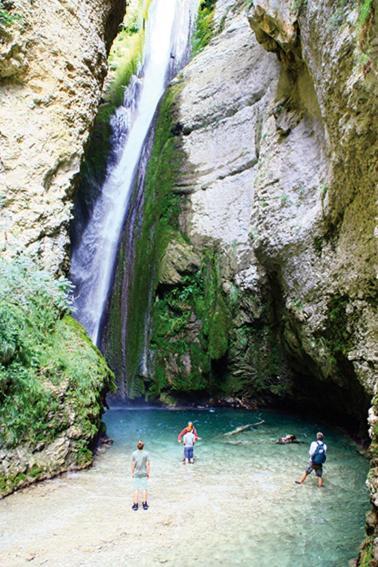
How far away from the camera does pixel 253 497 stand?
27.0 feet

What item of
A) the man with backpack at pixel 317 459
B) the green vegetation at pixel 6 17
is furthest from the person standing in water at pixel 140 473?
the green vegetation at pixel 6 17

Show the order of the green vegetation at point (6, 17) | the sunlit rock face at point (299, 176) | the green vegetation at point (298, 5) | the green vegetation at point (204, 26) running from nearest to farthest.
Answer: the sunlit rock face at point (299, 176), the green vegetation at point (298, 5), the green vegetation at point (6, 17), the green vegetation at point (204, 26)

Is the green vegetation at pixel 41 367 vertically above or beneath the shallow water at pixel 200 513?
above

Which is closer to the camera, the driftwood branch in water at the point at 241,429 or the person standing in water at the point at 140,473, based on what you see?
the person standing in water at the point at 140,473

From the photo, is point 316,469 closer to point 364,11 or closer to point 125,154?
point 364,11

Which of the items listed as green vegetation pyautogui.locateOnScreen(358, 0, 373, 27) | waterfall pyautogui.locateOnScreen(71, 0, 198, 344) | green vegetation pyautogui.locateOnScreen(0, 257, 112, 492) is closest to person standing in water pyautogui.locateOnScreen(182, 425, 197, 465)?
green vegetation pyautogui.locateOnScreen(0, 257, 112, 492)

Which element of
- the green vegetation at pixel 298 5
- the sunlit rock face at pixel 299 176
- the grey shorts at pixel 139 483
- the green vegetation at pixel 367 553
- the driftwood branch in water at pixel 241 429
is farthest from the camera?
the driftwood branch in water at pixel 241 429

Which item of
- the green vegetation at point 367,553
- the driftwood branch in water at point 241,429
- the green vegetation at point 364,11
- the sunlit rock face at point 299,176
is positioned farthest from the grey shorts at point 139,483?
the green vegetation at point 364,11

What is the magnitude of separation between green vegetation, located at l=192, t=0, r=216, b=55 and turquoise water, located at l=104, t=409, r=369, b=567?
1936cm

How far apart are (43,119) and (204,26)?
15.7 m

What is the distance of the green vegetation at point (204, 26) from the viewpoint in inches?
970

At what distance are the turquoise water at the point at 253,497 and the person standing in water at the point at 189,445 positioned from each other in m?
0.19

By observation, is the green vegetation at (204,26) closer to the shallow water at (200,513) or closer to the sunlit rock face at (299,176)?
the sunlit rock face at (299,176)

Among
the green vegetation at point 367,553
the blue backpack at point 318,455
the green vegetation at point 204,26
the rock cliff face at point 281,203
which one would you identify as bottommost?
the green vegetation at point 367,553
